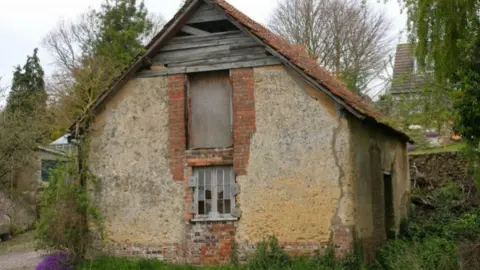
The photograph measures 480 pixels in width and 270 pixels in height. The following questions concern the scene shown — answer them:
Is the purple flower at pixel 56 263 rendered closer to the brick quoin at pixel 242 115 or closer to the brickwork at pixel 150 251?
the brickwork at pixel 150 251

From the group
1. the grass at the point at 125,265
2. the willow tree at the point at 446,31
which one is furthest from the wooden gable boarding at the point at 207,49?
the grass at the point at 125,265

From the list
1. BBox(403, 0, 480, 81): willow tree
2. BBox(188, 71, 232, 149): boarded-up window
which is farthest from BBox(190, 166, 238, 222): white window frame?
BBox(403, 0, 480, 81): willow tree

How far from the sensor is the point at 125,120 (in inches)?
528

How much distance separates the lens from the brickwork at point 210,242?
12281 millimetres

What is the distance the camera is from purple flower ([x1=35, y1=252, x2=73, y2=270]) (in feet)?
42.2

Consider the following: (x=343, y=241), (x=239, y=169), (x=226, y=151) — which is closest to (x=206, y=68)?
(x=226, y=151)

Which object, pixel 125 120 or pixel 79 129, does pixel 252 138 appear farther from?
pixel 79 129

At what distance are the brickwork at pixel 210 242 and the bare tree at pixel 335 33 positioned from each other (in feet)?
68.1

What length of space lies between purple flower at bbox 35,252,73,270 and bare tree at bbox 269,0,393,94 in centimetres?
2158

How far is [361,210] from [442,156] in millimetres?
10283

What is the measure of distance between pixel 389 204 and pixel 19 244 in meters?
13.6

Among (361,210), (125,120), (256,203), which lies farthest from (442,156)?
(125,120)

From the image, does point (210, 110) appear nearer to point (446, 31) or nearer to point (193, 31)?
point (193, 31)

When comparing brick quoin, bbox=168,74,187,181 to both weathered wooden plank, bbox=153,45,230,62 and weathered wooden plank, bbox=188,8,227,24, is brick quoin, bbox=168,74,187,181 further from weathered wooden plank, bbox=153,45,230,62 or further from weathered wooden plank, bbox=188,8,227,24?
weathered wooden plank, bbox=188,8,227,24
